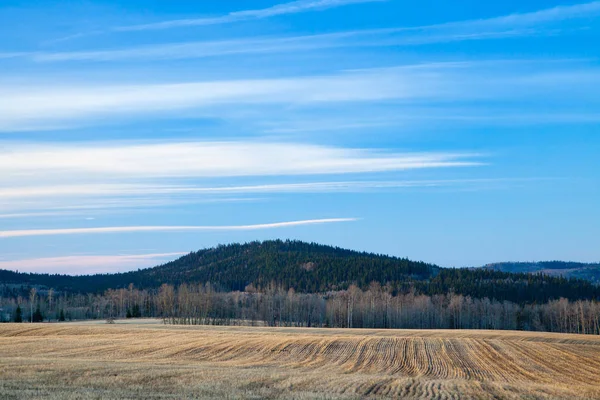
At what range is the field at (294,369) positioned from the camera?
34156 millimetres

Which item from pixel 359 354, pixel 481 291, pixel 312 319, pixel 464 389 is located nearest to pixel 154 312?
pixel 312 319

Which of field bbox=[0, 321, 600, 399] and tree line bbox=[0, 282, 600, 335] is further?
tree line bbox=[0, 282, 600, 335]

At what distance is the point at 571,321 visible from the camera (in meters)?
154

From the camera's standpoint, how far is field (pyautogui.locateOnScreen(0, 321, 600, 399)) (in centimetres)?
3416

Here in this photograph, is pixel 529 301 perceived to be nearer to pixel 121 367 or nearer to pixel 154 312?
pixel 154 312

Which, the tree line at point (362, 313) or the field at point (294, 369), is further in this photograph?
the tree line at point (362, 313)

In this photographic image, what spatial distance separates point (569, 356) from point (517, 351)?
15.2 feet

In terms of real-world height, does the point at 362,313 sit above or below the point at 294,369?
below

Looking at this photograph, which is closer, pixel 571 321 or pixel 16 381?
pixel 16 381

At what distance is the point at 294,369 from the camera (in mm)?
47375

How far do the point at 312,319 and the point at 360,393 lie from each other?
128985 millimetres

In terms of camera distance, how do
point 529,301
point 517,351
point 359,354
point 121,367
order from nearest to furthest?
point 121,367 → point 359,354 → point 517,351 → point 529,301

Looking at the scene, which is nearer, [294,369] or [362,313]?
[294,369]

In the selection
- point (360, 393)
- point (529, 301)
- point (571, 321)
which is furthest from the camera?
point (529, 301)
